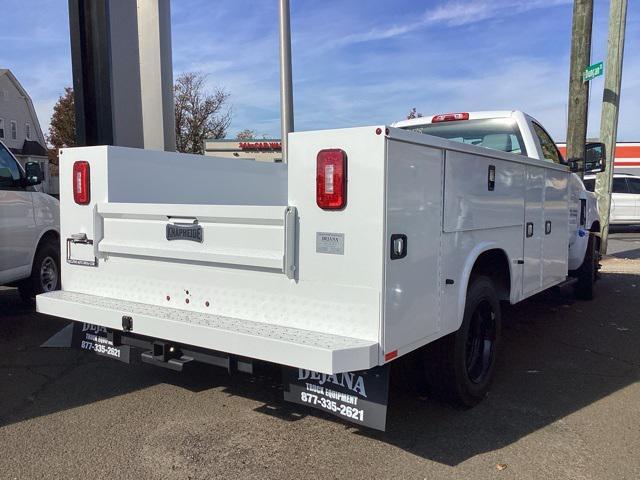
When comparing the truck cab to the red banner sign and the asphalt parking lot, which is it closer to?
the asphalt parking lot

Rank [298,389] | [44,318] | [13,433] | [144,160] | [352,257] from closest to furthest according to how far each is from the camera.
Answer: [352,257] < [298,389] < [13,433] < [144,160] < [44,318]

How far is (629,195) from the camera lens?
61.6 ft

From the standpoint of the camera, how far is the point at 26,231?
684cm

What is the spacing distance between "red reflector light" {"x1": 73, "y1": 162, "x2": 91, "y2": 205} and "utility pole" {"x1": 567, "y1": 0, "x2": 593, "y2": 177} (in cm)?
927

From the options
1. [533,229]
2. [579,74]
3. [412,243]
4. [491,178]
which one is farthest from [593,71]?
[412,243]

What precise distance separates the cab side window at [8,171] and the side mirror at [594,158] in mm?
6440

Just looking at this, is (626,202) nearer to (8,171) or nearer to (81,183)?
(8,171)

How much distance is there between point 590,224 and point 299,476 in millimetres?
5529

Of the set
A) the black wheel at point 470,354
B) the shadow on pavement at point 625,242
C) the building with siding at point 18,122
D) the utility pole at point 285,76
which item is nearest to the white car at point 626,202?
the shadow on pavement at point 625,242

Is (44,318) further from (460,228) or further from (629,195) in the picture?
(629,195)

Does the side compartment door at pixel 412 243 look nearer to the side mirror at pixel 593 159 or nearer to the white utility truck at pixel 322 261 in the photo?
the white utility truck at pixel 322 261

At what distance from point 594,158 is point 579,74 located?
4982 mm

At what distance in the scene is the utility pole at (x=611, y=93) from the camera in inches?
487

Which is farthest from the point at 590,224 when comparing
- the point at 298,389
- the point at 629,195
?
the point at 629,195
